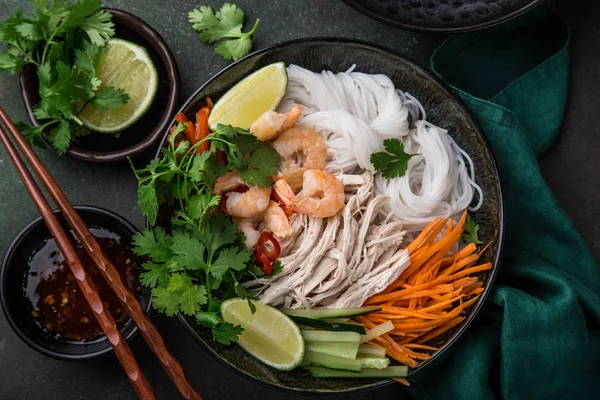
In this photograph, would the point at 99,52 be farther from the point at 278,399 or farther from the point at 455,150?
the point at 278,399

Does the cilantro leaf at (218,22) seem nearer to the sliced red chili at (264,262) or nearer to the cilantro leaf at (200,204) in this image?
the cilantro leaf at (200,204)

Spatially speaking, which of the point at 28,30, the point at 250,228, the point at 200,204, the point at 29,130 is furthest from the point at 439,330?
the point at 28,30

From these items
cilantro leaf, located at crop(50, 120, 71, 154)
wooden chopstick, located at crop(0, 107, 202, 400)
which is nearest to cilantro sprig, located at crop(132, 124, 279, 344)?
wooden chopstick, located at crop(0, 107, 202, 400)

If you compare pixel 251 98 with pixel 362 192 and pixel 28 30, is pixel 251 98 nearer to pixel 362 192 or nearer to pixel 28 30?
pixel 362 192

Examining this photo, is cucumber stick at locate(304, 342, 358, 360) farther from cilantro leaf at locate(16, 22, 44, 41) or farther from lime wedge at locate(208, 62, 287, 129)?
cilantro leaf at locate(16, 22, 44, 41)

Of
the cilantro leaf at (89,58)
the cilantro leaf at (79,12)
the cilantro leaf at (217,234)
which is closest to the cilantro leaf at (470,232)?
the cilantro leaf at (217,234)

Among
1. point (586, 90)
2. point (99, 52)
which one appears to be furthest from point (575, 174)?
point (99, 52)
